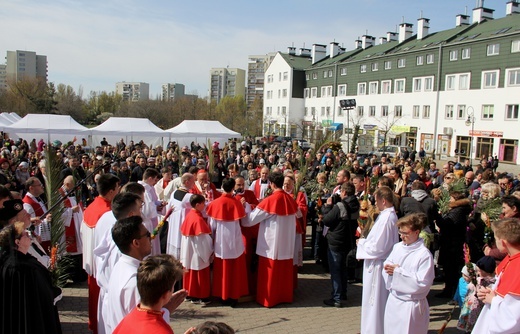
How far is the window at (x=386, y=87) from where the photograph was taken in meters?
49.0

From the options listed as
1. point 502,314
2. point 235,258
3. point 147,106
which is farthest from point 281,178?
point 147,106

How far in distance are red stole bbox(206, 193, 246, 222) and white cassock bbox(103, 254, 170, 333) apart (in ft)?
10.5

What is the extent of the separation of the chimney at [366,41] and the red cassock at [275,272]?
55.9 m

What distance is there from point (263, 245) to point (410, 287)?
8.72 feet

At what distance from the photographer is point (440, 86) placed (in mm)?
42219

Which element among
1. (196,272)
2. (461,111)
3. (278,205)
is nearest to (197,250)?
(196,272)

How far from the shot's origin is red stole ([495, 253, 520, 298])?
10.8 ft

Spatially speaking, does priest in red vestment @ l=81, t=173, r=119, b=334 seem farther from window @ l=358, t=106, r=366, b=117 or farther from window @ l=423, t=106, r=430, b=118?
window @ l=358, t=106, r=366, b=117

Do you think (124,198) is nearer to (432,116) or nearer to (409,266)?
(409,266)

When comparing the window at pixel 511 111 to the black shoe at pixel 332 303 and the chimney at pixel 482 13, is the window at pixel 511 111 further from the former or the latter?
the black shoe at pixel 332 303

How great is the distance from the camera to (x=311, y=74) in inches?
2502

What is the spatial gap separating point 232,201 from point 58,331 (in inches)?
126

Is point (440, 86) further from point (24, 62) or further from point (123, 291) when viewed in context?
point (24, 62)

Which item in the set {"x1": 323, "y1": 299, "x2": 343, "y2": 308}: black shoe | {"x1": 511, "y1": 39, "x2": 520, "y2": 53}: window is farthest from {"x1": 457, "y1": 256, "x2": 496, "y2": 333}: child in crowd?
{"x1": 511, "y1": 39, "x2": 520, "y2": 53}: window
